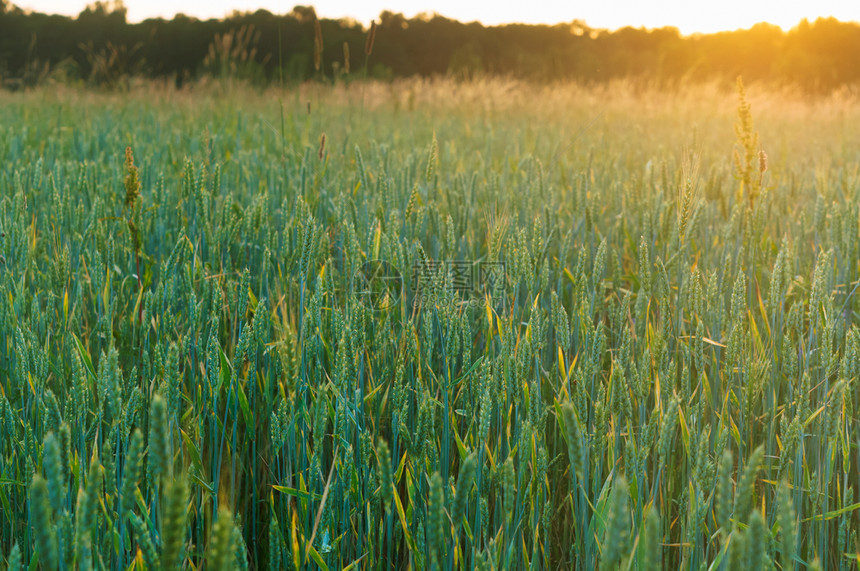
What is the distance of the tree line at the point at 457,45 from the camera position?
1455cm

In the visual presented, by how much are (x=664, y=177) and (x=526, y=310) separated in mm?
603

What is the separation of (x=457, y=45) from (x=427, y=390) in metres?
19.2

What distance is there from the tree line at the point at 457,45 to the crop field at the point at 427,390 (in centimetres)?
1146

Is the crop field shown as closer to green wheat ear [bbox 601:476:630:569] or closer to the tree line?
green wheat ear [bbox 601:476:630:569]

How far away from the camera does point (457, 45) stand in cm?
1850

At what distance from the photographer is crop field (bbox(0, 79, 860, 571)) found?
1.81 ft

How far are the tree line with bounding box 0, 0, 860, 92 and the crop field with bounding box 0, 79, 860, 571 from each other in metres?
11.5

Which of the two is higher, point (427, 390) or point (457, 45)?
point (457, 45)

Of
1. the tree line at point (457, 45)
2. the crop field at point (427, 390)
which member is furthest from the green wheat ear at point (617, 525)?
the tree line at point (457, 45)
